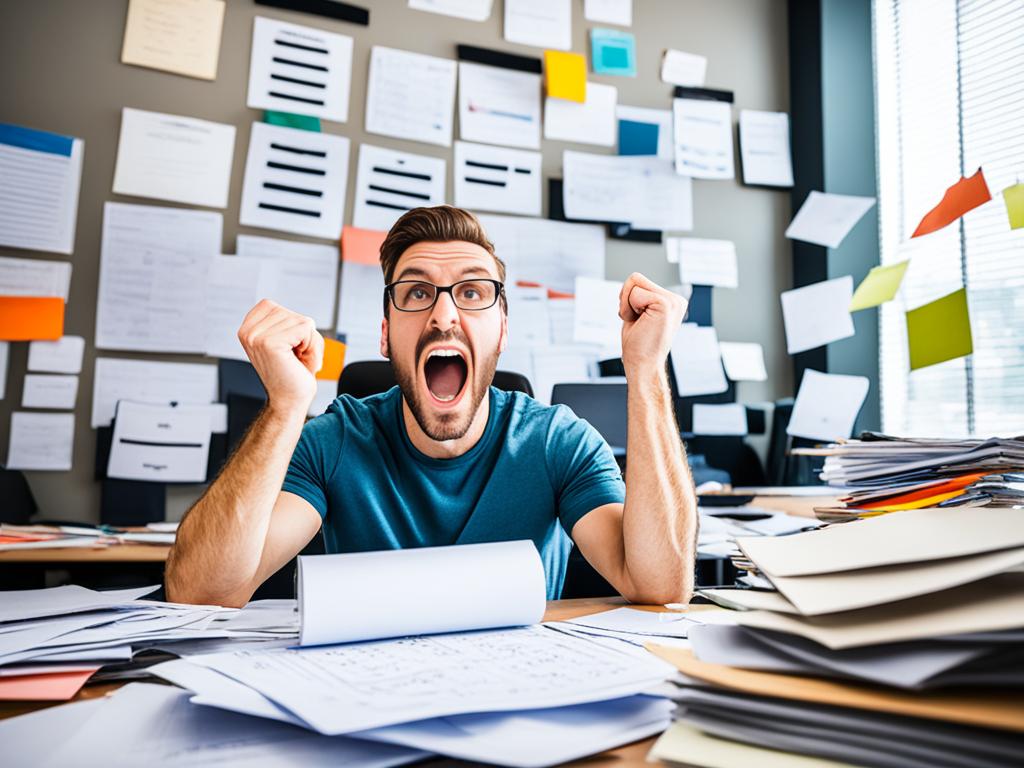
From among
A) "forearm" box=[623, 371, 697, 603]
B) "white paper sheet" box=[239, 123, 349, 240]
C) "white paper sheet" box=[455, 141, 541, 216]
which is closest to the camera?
"forearm" box=[623, 371, 697, 603]

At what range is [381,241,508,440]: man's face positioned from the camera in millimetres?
1123

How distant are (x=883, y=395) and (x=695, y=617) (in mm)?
2068

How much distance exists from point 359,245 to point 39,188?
2.71 feet

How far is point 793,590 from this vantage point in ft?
1.33

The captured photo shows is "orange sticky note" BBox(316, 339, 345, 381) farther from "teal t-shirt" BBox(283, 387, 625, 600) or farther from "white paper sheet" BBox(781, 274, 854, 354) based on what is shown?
"white paper sheet" BBox(781, 274, 854, 354)

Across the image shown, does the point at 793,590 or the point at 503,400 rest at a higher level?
the point at 503,400

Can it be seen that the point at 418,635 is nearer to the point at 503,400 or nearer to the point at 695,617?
the point at 695,617

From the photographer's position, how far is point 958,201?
1.99m

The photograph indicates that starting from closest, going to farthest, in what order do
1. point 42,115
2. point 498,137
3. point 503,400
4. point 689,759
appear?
point 689,759 < point 503,400 < point 42,115 < point 498,137

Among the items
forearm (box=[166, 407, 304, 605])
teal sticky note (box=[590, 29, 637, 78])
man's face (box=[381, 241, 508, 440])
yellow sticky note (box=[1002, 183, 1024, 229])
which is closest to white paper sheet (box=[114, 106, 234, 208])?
man's face (box=[381, 241, 508, 440])

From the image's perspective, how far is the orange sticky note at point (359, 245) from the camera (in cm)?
212

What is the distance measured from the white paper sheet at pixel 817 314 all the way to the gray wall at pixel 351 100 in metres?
0.08

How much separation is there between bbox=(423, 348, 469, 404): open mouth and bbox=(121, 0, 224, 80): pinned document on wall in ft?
4.54

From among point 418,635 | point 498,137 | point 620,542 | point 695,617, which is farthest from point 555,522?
point 498,137
